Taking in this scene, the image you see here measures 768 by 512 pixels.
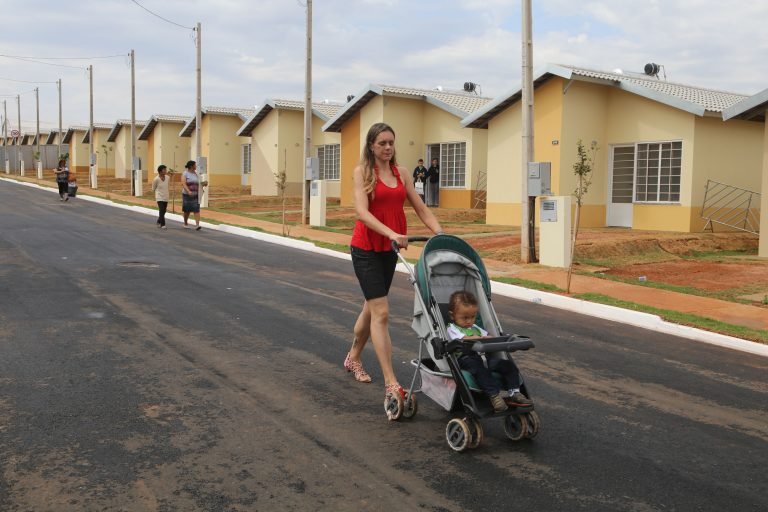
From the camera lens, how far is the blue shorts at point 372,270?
5.44 m

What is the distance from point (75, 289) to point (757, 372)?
26.7 feet

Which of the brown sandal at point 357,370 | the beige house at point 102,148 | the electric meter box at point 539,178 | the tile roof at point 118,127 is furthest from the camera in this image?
the beige house at point 102,148

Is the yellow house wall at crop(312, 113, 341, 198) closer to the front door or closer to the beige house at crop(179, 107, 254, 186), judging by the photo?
the beige house at crop(179, 107, 254, 186)

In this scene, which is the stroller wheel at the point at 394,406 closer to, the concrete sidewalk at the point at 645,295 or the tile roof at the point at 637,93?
the concrete sidewalk at the point at 645,295

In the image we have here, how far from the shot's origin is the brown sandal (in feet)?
19.9

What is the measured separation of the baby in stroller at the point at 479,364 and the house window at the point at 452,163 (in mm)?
24188

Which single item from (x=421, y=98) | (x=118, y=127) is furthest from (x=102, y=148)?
(x=421, y=98)

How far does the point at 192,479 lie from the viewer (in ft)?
13.5

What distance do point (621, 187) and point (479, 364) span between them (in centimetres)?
1861

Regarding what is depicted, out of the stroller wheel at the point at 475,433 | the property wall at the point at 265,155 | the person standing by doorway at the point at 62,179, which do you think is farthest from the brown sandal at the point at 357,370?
the property wall at the point at 265,155

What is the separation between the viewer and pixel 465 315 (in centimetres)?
508

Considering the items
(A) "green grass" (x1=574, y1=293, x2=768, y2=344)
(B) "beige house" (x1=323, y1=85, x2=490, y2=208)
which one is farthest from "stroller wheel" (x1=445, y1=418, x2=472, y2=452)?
(B) "beige house" (x1=323, y1=85, x2=490, y2=208)

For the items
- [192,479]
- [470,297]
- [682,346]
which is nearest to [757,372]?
[682,346]

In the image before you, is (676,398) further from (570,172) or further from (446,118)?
(446,118)
